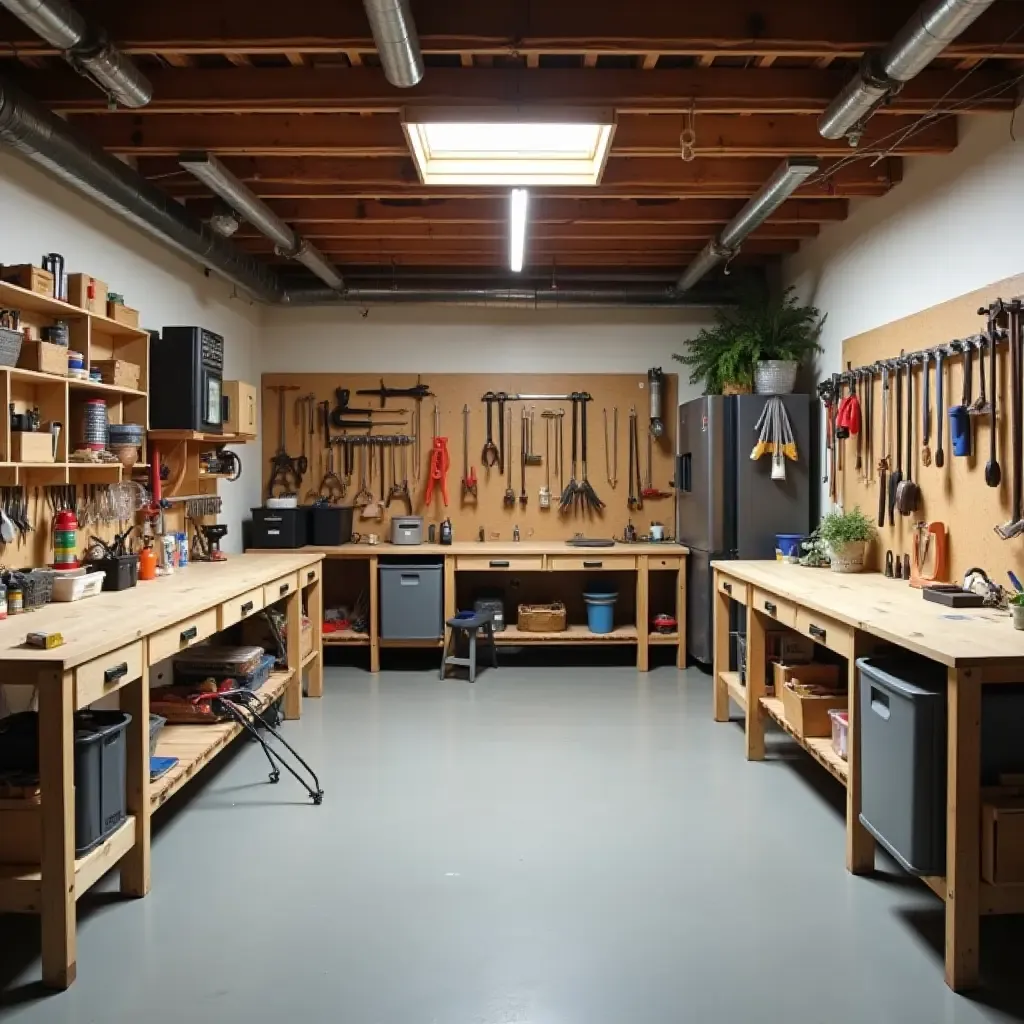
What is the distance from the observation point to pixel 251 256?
577 centimetres

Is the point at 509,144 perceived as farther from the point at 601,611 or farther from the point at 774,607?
the point at 601,611

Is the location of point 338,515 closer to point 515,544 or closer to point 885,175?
point 515,544

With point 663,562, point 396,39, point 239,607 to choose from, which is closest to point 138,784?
point 239,607

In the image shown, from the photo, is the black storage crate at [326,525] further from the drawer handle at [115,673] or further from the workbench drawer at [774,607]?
the drawer handle at [115,673]

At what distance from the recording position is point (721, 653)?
15.9 feet

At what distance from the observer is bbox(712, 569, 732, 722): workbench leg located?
4.79 metres

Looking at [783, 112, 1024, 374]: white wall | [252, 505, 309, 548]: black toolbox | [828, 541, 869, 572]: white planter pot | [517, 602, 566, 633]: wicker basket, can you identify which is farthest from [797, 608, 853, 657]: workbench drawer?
[252, 505, 309, 548]: black toolbox

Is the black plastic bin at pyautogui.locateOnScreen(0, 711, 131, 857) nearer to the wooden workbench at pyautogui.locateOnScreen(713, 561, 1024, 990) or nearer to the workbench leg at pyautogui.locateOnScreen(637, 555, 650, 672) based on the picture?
the wooden workbench at pyautogui.locateOnScreen(713, 561, 1024, 990)

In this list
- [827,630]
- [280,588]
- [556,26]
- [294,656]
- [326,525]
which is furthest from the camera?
[326,525]

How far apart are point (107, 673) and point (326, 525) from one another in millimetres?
3732

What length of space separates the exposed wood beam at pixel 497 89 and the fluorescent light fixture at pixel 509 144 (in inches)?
2.3

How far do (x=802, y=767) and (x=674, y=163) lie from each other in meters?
3.21

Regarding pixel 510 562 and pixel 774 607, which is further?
pixel 510 562

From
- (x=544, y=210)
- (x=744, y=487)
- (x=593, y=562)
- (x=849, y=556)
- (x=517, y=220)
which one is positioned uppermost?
(x=544, y=210)
